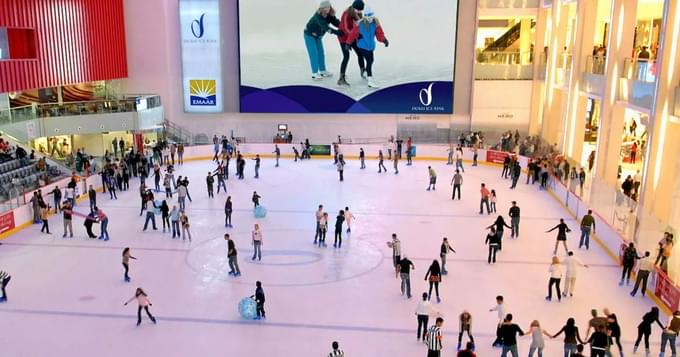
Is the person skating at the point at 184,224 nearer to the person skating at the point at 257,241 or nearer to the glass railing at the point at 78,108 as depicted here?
the person skating at the point at 257,241

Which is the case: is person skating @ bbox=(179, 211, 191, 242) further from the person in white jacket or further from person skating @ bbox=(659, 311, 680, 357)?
person skating @ bbox=(659, 311, 680, 357)

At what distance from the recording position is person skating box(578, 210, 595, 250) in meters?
16.7

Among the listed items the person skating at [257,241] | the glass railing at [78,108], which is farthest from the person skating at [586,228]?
the glass railing at [78,108]

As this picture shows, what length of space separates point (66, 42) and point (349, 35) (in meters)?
15.0

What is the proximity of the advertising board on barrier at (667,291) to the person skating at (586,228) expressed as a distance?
3.41 meters

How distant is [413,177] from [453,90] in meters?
9.80

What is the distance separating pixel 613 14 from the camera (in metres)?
22.5

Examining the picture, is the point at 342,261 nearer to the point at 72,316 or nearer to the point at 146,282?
the point at 146,282

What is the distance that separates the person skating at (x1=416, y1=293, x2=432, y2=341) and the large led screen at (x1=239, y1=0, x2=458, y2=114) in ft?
80.3

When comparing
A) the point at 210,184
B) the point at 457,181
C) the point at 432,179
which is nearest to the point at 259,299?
the point at 210,184

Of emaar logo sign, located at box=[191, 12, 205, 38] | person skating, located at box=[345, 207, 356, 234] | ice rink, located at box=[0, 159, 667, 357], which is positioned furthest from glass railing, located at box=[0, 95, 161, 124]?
person skating, located at box=[345, 207, 356, 234]

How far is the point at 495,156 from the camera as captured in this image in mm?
30250

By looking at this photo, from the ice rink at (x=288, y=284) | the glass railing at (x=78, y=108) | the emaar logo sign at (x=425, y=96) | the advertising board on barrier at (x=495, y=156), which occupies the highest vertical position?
the emaar logo sign at (x=425, y=96)

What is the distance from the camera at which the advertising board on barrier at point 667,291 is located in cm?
1248
